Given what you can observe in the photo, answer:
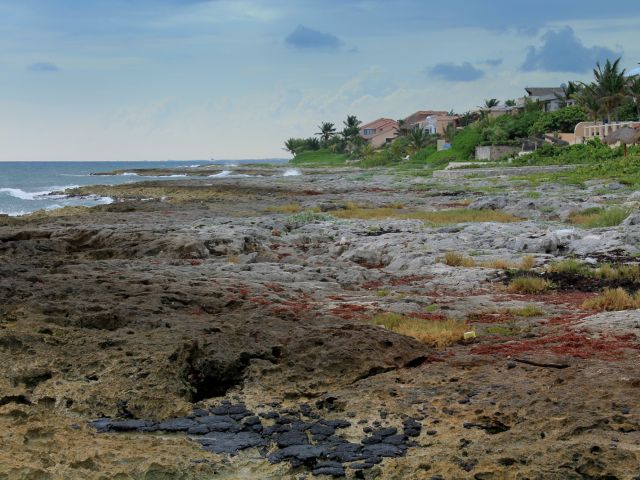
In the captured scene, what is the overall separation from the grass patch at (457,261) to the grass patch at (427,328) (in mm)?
6485

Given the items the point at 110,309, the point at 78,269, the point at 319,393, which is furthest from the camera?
the point at 78,269

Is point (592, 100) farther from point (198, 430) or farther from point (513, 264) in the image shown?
point (198, 430)

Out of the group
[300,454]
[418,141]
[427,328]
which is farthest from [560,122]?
→ [300,454]

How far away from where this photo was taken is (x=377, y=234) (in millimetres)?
26828

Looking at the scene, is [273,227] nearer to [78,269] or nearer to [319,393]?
[78,269]

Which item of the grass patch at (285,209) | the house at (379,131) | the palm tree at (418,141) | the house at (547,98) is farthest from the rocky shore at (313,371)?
the house at (379,131)

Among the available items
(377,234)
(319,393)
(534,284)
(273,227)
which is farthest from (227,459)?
(273,227)

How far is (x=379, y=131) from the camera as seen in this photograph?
574ft

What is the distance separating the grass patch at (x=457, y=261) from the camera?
20.1 meters

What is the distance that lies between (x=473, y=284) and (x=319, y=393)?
857 centimetres

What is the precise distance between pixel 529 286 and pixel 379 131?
160m

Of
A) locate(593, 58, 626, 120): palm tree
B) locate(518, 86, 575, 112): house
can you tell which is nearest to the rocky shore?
locate(593, 58, 626, 120): palm tree

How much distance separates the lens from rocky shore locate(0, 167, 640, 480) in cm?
785

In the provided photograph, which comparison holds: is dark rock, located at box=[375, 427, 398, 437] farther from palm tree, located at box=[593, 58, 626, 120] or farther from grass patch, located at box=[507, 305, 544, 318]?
palm tree, located at box=[593, 58, 626, 120]
